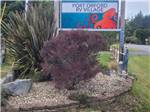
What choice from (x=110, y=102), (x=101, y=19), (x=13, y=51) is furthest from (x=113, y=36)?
(x=110, y=102)

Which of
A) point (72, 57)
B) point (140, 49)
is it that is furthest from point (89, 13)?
point (140, 49)

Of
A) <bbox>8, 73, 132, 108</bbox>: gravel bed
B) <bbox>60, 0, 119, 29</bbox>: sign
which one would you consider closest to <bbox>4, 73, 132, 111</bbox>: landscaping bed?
<bbox>8, 73, 132, 108</bbox>: gravel bed

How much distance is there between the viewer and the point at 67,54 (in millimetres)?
6715

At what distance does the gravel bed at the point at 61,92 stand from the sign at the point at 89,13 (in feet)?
4.54

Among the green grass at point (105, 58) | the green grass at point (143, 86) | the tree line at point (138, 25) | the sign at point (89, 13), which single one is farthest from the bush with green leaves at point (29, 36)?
the tree line at point (138, 25)

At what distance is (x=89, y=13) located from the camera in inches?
354

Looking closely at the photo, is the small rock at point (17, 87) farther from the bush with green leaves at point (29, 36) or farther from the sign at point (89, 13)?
the sign at point (89, 13)

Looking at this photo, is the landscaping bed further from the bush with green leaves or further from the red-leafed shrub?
the bush with green leaves

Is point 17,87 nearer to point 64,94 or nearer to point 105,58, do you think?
point 64,94

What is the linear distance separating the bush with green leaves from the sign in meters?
0.42

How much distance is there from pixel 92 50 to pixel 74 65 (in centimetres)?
56

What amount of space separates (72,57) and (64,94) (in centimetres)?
74

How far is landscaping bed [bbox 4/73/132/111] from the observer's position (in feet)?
21.3

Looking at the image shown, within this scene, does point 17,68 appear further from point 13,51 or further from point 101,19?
point 101,19
